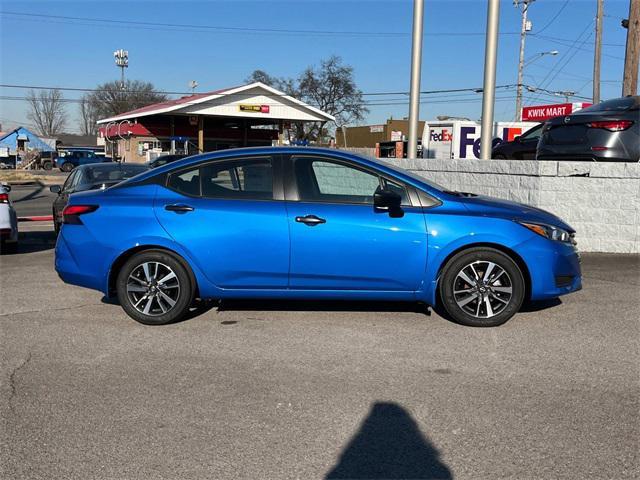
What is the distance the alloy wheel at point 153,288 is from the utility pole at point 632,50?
534 inches

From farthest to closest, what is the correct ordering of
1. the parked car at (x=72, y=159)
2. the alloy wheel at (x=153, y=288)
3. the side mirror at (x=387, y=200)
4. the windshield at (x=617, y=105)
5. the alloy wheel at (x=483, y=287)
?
the parked car at (x=72, y=159) < the windshield at (x=617, y=105) < the alloy wheel at (x=153, y=288) < the alloy wheel at (x=483, y=287) < the side mirror at (x=387, y=200)

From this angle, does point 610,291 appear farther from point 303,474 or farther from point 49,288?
point 49,288

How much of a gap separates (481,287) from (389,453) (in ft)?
8.44

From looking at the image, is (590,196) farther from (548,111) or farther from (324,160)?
(548,111)

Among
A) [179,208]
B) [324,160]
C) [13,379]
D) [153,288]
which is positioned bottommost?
[13,379]

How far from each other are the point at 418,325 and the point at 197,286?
2.08 metres

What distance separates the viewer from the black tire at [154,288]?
5652 mm

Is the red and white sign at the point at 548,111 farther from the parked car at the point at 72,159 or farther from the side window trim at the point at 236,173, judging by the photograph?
the parked car at the point at 72,159

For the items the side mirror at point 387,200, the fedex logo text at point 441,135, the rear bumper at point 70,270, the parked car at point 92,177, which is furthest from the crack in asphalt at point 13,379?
the fedex logo text at point 441,135

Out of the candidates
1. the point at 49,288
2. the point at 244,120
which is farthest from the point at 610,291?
the point at 244,120

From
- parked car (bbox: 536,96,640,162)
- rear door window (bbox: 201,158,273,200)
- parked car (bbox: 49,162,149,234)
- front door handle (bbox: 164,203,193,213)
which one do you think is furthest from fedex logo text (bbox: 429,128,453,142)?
front door handle (bbox: 164,203,193,213)

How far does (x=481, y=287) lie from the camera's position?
5.60 m

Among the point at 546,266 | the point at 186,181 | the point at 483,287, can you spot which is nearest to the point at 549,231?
the point at 546,266

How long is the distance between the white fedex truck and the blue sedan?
15865 millimetres
